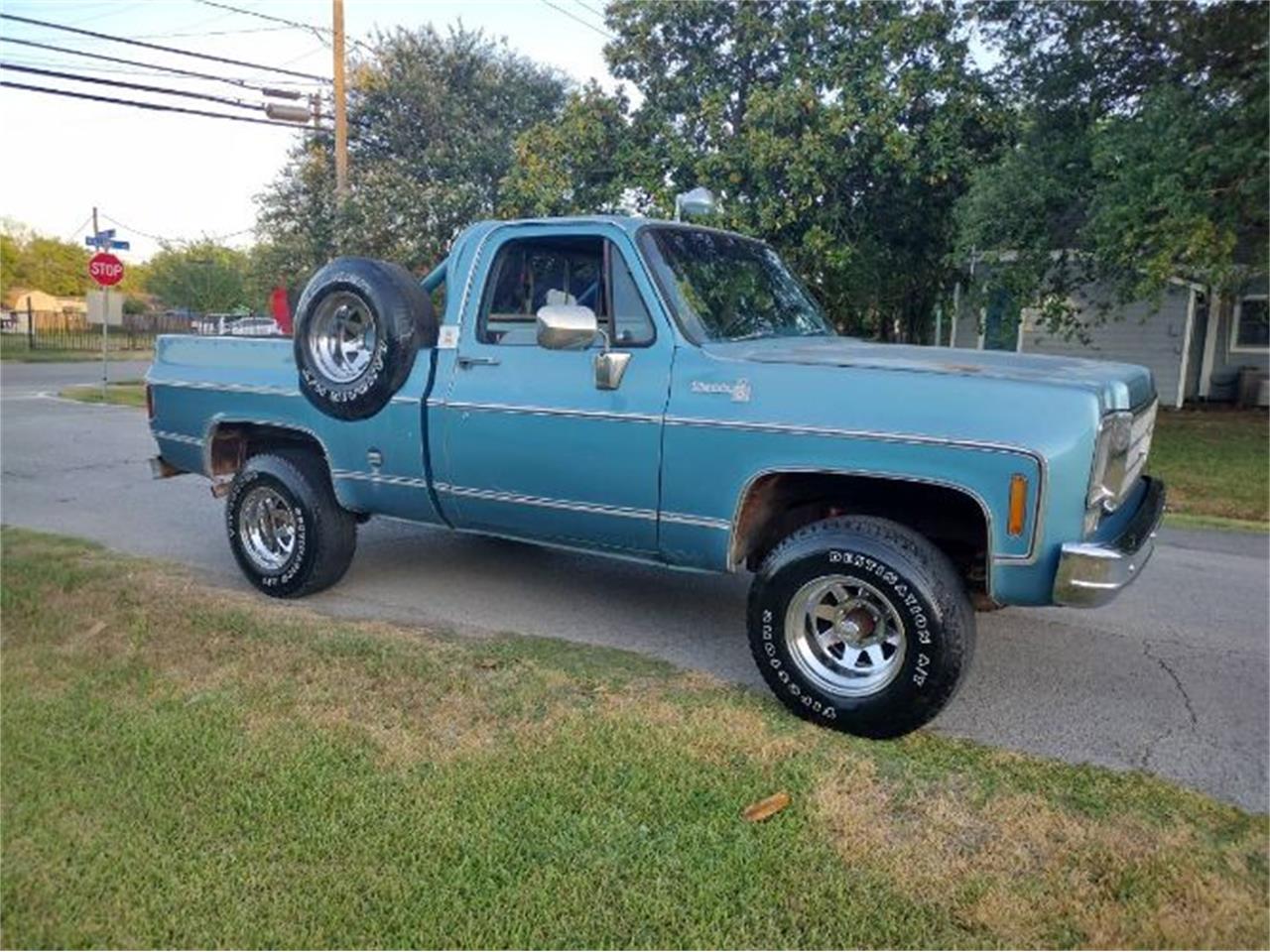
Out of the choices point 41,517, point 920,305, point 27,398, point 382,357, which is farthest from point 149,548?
point 920,305

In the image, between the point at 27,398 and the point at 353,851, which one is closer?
the point at 353,851

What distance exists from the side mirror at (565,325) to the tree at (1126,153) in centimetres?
893

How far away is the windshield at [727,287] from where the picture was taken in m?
4.31

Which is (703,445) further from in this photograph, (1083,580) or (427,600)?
(427,600)

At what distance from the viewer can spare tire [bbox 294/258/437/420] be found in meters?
4.72

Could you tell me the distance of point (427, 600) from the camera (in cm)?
552

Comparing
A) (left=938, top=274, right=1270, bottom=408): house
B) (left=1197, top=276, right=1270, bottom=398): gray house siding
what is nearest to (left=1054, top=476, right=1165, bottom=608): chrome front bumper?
(left=938, top=274, right=1270, bottom=408): house

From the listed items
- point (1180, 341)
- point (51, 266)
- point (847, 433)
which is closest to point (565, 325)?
point (847, 433)

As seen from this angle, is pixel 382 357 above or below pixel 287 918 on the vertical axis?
above

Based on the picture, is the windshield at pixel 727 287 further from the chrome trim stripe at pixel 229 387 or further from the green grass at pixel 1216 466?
the green grass at pixel 1216 466

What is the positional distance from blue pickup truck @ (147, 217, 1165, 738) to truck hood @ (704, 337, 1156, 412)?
22mm

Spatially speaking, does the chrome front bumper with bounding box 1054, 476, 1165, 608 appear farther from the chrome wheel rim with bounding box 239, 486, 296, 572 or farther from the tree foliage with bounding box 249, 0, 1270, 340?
the tree foliage with bounding box 249, 0, 1270, 340

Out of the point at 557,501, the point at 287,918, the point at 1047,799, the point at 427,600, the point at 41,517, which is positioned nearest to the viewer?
the point at 287,918

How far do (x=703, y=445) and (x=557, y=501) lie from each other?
848 millimetres
